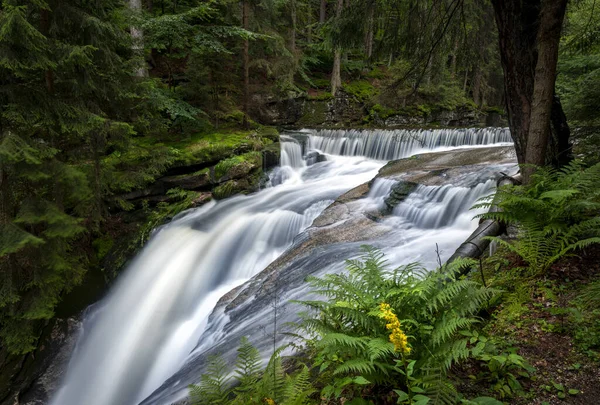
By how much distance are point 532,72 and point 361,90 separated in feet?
62.8

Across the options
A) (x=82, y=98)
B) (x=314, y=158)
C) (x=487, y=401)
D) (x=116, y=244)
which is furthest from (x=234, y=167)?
(x=487, y=401)

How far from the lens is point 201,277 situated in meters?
7.82

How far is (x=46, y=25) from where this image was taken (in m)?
6.30

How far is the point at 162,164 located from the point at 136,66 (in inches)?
100

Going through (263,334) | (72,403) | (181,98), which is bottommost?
(72,403)

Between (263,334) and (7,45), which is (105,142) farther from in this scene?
(263,334)

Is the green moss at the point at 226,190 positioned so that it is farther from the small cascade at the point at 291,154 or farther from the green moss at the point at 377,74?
the green moss at the point at 377,74

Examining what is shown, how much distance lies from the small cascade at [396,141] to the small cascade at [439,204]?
6.92 m

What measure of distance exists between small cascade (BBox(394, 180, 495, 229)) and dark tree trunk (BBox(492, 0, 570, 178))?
257cm

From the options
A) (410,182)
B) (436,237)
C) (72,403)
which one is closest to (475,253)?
(436,237)

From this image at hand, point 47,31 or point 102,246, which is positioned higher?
point 47,31

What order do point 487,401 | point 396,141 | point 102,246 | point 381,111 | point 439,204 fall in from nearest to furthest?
point 487,401
point 439,204
point 102,246
point 396,141
point 381,111

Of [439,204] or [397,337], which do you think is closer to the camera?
[397,337]

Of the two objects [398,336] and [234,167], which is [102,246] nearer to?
[234,167]
